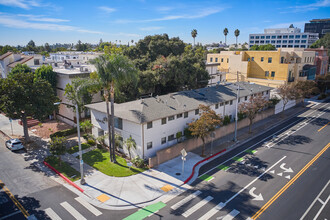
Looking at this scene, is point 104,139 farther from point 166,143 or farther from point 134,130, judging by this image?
point 166,143

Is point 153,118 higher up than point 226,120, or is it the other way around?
point 153,118

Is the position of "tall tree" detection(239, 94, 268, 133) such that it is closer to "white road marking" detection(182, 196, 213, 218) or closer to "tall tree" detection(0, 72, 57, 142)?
"white road marking" detection(182, 196, 213, 218)

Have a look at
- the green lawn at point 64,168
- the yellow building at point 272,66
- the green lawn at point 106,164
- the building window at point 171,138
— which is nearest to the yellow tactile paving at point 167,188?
the green lawn at point 106,164

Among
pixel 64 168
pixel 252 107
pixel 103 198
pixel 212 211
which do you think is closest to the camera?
pixel 212 211

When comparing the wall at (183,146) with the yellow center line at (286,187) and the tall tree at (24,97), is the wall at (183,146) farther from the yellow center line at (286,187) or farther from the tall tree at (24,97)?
the tall tree at (24,97)

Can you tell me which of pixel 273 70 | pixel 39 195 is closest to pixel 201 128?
pixel 39 195

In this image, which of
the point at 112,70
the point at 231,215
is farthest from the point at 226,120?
the point at 112,70

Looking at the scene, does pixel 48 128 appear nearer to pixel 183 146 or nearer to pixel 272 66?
pixel 183 146
